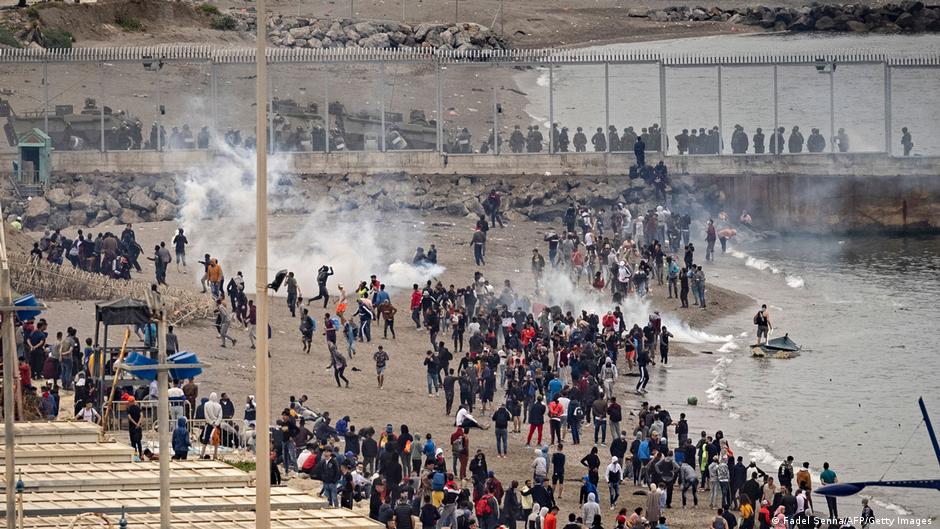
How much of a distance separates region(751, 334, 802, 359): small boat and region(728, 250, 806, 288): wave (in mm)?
7490

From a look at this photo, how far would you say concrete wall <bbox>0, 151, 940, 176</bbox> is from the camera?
58.9 metres

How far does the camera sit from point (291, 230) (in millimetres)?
53062

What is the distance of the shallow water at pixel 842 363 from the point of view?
39.0 metres

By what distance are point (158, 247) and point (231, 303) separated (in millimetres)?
3520

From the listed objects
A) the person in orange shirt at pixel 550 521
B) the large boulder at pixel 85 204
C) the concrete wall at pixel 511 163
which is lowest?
the person in orange shirt at pixel 550 521

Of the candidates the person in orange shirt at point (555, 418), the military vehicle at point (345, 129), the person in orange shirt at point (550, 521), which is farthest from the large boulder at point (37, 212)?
the person in orange shirt at point (550, 521)

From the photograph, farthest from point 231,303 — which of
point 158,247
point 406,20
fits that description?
point 406,20

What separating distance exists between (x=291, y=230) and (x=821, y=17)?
215 feet

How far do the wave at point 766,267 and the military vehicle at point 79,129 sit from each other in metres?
17.3

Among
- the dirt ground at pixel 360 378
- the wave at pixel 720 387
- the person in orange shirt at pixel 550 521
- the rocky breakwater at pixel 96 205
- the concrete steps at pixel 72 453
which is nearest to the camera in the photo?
the concrete steps at pixel 72 453

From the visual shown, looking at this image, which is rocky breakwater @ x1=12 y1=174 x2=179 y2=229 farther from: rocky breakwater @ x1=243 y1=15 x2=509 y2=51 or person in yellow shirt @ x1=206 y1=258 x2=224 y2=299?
rocky breakwater @ x1=243 y1=15 x2=509 y2=51

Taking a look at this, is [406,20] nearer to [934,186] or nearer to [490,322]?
[934,186]

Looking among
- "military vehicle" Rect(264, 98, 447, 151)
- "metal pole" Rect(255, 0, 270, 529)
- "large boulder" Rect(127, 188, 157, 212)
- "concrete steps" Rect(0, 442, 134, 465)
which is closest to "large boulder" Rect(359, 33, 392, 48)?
"military vehicle" Rect(264, 98, 447, 151)

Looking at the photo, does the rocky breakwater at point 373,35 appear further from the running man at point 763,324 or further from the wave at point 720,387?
the wave at point 720,387
